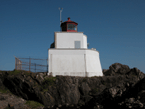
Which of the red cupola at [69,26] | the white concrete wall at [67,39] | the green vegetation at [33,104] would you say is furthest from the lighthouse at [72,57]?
the green vegetation at [33,104]

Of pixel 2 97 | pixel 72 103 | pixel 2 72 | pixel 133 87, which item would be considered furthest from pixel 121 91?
pixel 2 72

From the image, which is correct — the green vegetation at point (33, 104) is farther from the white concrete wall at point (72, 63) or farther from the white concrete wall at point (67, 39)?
the white concrete wall at point (67, 39)

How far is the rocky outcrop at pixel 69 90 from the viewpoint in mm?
19391

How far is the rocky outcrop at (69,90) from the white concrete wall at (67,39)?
687 cm

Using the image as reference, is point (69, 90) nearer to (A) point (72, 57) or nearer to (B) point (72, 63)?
(B) point (72, 63)

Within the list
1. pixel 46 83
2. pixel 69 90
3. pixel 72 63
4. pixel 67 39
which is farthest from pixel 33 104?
pixel 67 39

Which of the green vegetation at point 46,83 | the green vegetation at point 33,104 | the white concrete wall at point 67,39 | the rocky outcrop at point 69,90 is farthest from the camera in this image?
the white concrete wall at point 67,39

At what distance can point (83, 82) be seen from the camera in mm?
21812

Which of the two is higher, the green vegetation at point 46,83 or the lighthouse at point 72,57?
the lighthouse at point 72,57

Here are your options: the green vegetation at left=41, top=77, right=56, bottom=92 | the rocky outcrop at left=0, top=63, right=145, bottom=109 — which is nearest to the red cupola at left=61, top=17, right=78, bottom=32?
the rocky outcrop at left=0, top=63, right=145, bottom=109

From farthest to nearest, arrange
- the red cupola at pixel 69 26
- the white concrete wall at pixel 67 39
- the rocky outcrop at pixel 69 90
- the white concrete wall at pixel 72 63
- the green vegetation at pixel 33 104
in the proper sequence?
the red cupola at pixel 69 26 < the white concrete wall at pixel 67 39 < the white concrete wall at pixel 72 63 < the green vegetation at pixel 33 104 < the rocky outcrop at pixel 69 90

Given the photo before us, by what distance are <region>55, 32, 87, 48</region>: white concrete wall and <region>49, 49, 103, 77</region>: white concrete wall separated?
1777 mm

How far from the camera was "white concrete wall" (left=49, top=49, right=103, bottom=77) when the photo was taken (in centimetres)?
2336

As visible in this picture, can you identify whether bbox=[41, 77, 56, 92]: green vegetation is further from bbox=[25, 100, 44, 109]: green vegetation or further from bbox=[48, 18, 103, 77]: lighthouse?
bbox=[25, 100, 44, 109]: green vegetation
